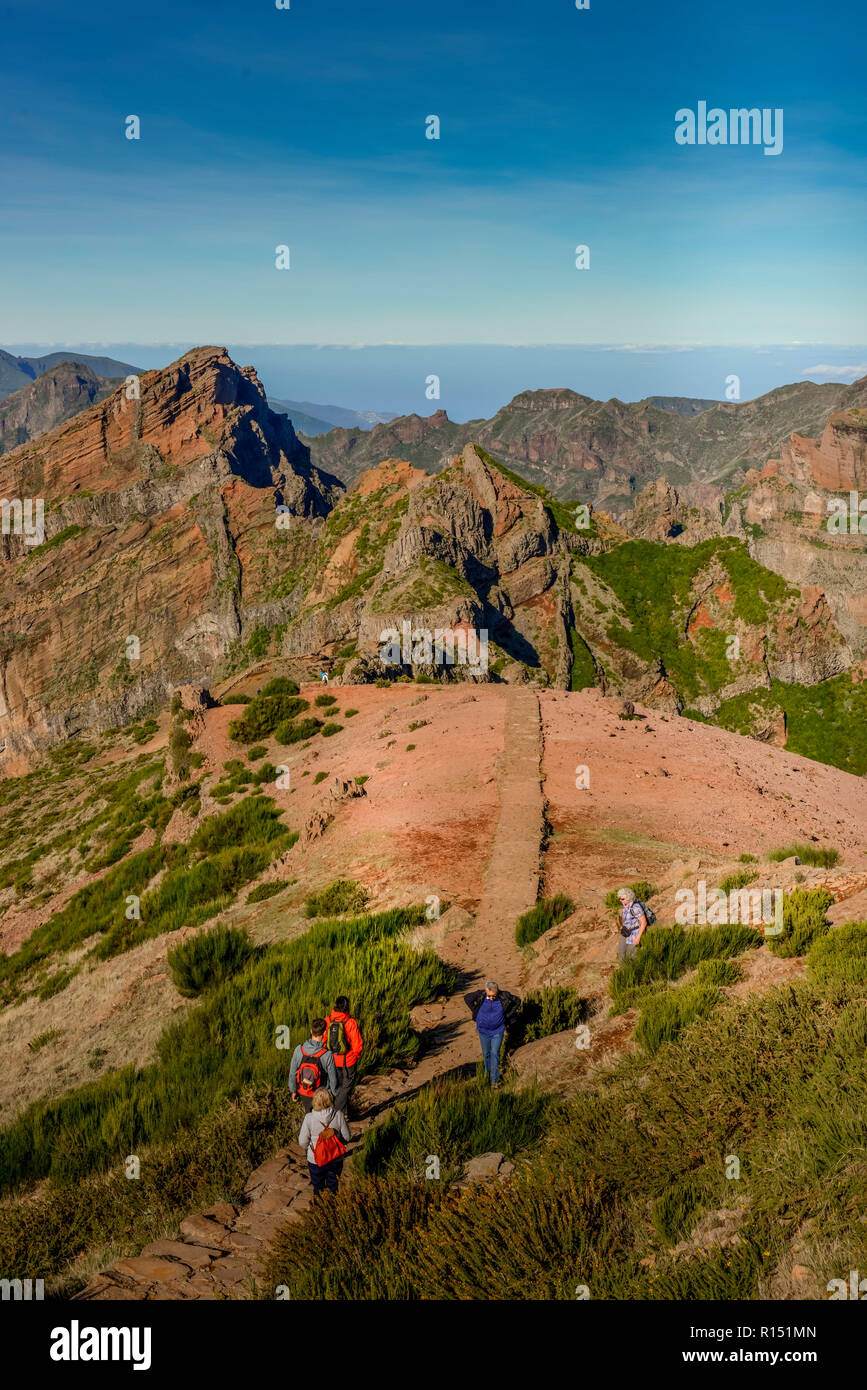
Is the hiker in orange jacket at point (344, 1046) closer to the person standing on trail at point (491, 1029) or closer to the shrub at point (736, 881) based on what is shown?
the person standing on trail at point (491, 1029)

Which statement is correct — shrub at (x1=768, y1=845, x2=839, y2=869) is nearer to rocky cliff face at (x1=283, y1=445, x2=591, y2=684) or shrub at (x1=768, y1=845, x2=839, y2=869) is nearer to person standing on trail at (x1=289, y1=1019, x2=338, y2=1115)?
person standing on trail at (x1=289, y1=1019, x2=338, y2=1115)

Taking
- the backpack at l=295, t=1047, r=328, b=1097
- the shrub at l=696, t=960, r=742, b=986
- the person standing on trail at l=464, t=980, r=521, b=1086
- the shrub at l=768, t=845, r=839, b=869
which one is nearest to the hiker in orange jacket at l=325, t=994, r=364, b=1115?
the backpack at l=295, t=1047, r=328, b=1097

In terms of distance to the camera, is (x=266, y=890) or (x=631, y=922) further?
(x=266, y=890)

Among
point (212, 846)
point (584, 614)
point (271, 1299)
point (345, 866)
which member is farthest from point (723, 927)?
point (584, 614)

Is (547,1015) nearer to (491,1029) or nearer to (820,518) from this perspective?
(491,1029)

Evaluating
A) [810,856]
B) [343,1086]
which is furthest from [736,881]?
[343,1086]

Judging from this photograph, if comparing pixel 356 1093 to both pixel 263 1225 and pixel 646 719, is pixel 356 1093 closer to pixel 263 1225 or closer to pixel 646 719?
pixel 263 1225
